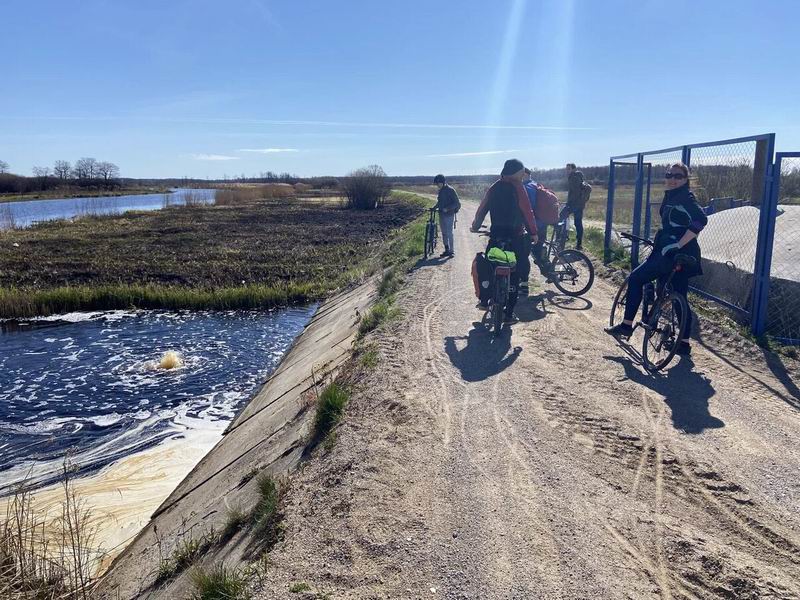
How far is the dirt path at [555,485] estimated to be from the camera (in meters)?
3.40

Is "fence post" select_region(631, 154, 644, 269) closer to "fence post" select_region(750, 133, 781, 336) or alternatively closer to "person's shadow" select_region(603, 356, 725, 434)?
"fence post" select_region(750, 133, 781, 336)

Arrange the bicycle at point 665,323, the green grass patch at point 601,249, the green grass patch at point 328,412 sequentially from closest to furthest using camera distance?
the green grass patch at point 328,412
the bicycle at point 665,323
the green grass patch at point 601,249

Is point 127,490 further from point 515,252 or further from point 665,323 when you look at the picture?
point 665,323

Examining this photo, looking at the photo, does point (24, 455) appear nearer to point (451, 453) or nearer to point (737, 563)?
point (451, 453)

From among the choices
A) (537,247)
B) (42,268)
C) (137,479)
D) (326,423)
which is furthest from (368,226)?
(326,423)

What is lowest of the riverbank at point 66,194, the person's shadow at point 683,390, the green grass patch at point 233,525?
the green grass patch at point 233,525

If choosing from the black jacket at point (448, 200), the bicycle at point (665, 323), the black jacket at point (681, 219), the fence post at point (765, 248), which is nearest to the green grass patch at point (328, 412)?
the bicycle at point (665, 323)

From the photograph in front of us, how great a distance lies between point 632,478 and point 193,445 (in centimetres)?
731

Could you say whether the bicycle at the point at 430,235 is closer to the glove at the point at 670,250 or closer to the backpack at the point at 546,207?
the backpack at the point at 546,207

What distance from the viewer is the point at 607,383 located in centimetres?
639

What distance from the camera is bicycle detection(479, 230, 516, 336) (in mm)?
7910

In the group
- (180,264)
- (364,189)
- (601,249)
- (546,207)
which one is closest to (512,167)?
(546,207)

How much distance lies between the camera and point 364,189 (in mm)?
59906

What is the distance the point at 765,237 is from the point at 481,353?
12.1 feet
